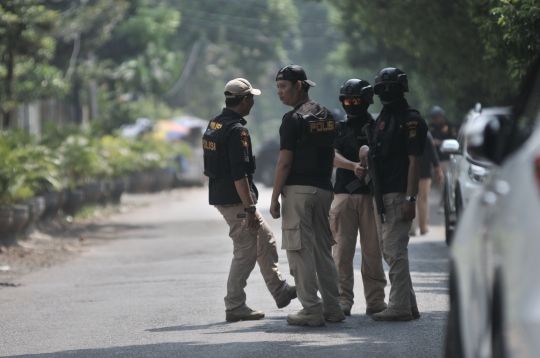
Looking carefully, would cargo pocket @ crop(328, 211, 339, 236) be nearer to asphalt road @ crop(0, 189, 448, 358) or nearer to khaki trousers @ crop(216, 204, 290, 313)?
khaki trousers @ crop(216, 204, 290, 313)

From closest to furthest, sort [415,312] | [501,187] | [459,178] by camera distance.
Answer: [501,187], [415,312], [459,178]

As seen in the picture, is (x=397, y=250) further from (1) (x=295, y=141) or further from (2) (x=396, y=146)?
(1) (x=295, y=141)

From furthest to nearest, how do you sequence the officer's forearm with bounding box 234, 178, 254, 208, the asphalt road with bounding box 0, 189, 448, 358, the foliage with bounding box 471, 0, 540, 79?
the foliage with bounding box 471, 0, 540, 79 < the officer's forearm with bounding box 234, 178, 254, 208 < the asphalt road with bounding box 0, 189, 448, 358

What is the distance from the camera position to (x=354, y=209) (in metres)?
7.81

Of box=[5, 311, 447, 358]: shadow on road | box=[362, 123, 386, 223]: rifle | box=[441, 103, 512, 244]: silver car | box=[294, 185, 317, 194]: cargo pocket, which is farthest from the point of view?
box=[441, 103, 512, 244]: silver car

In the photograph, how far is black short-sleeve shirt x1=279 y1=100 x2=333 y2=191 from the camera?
7.21m

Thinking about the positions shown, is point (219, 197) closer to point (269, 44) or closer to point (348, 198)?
point (348, 198)

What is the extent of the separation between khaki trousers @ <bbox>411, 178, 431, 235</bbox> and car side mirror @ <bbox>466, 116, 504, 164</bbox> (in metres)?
10.6

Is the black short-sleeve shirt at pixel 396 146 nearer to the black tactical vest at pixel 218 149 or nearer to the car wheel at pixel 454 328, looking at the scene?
the black tactical vest at pixel 218 149

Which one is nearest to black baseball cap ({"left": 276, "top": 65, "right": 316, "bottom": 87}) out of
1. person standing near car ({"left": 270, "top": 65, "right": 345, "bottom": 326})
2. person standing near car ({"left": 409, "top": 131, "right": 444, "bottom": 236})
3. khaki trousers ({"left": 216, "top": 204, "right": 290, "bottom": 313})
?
person standing near car ({"left": 270, "top": 65, "right": 345, "bottom": 326})

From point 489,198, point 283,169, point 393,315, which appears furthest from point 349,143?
point 489,198

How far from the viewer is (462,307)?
11.4 ft

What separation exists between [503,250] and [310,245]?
4514 mm

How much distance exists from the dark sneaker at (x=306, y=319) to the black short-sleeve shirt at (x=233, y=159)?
102 centimetres
